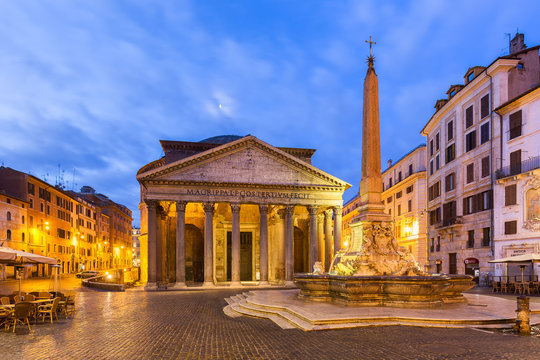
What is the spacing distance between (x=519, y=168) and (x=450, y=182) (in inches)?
346

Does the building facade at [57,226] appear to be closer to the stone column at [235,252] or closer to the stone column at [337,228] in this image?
the stone column at [235,252]

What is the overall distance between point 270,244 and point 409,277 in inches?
1013

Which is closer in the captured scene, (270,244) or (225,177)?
(225,177)

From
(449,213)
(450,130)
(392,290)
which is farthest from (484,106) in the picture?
(392,290)

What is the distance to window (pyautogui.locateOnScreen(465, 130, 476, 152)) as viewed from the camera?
3003 centimetres

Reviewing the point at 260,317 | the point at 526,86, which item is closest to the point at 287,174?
the point at 526,86

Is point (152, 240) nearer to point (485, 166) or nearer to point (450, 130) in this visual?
point (485, 166)

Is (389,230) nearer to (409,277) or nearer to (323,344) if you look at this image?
(409,277)

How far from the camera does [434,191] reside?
3756 centimetres

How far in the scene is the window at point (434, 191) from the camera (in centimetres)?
3647

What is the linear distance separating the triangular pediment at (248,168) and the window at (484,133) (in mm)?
10286

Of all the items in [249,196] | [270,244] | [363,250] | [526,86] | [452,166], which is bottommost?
[270,244]

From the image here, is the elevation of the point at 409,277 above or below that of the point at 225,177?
below

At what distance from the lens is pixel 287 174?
32.2m
